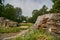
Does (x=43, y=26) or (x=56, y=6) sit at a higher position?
(x=56, y=6)

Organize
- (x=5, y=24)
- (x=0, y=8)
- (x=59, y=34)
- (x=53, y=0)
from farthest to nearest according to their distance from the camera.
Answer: (x=0, y=8) → (x=53, y=0) → (x=5, y=24) → (x=59, y=34)

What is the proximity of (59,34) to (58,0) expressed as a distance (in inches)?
575

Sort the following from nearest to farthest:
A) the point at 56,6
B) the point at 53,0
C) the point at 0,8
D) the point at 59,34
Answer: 1. the point at 59,34
2. the point at 56,6
3. the point at 53,0
4. the point at 0,8

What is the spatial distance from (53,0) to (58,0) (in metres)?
1.53

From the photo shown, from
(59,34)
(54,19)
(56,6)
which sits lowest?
(59,34)

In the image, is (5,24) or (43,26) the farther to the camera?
(5,24)

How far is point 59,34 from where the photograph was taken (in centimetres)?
841

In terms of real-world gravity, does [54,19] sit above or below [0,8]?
below

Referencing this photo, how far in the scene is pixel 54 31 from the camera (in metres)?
8.41

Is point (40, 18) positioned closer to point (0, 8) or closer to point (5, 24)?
point (5, 24)

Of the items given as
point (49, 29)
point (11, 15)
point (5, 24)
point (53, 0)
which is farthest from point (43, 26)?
point (11, 15)

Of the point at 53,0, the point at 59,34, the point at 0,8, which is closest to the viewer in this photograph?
the point at 59,34

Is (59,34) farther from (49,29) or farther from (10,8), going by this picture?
(10,8)

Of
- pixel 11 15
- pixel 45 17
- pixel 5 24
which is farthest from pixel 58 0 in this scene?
pixel 11 15
